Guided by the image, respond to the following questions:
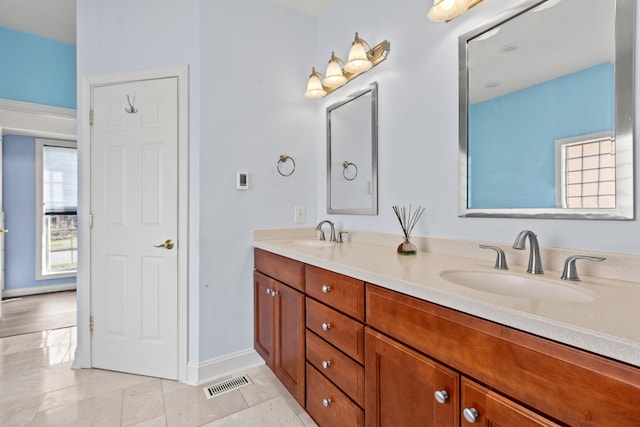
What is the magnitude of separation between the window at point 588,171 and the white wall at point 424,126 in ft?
0.25

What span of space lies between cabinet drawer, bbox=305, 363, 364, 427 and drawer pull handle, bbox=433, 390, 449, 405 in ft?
1.36

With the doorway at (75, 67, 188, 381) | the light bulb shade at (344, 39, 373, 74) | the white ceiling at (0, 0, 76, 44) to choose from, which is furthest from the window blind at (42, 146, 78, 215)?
the light bulb shade at (344, 39, 373, 74)

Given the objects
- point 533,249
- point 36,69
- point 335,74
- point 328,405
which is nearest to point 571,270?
point 533,249

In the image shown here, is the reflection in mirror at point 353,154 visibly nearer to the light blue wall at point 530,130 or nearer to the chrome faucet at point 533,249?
the light blue wall at point 530,130

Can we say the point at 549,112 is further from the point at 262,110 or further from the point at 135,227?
the point at 135,227

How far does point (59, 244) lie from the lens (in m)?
3.92

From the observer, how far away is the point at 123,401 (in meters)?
1.71

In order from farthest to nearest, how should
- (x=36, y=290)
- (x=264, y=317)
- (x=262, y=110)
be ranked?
(x=36, y=290) → (x=262, y=110) → (x=264, y=317)

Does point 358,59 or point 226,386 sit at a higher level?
point 358,59

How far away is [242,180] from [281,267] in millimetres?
720

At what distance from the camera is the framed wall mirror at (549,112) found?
0.94m

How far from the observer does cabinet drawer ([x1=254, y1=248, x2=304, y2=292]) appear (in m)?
1.53

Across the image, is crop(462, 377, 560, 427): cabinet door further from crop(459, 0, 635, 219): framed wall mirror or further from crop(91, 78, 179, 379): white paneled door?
crop(91, 78, 179, 379): white paneled door

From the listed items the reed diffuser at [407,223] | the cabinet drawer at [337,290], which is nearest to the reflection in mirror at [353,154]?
the reed diffuser at [407,223]
